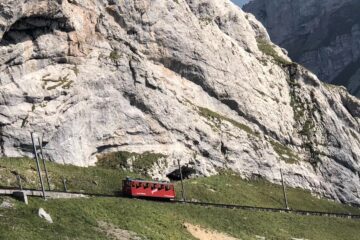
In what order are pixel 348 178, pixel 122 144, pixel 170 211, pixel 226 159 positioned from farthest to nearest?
pixel 348 178
pixel 226 159
pixel 122 144
pixel 170 211

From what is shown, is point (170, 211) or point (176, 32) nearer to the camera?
point (170, 211)

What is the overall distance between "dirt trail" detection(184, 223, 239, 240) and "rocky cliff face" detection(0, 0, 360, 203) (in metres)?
28.7

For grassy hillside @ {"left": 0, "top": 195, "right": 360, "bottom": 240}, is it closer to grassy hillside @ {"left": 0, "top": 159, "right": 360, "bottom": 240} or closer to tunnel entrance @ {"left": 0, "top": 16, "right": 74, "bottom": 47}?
grassy hillside @ {"left": 0, "top": 159, "right": 360, "bottom": 240}

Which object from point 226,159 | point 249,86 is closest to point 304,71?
point 249,86

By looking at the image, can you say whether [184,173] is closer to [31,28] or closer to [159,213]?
[31,28]

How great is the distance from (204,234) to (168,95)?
4698 centimetres

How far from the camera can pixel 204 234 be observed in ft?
189

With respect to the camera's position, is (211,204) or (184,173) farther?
(184,173)

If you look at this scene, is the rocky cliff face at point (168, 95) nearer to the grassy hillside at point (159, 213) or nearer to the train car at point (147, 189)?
the grassy hillside at point (159, 213)

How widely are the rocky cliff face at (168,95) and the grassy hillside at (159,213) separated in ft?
18.5

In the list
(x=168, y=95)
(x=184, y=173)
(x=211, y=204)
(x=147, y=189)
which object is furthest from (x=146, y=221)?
(x=168, y=95)

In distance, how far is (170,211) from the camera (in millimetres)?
62250

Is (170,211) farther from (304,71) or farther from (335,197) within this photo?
(304,71)

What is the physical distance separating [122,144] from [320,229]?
113 ft
